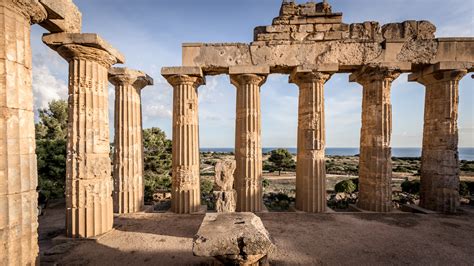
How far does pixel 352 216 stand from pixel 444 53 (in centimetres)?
975

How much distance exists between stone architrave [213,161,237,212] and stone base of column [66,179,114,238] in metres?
4.32

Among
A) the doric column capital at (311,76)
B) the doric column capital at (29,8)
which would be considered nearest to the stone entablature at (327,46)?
the doric column capital at (311,76)

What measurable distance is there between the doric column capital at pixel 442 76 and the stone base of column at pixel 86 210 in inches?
647

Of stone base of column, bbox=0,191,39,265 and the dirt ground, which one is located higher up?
stone base of column, bbox=0,191,39,265

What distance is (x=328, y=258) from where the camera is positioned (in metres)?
6.30

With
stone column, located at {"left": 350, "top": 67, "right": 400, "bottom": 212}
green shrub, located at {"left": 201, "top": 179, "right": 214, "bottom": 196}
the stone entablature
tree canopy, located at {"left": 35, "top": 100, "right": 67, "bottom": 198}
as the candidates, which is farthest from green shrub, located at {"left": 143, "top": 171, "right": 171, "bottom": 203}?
stone column, located at {"left": 350, "top": 67, "right": 400, "bottom": 212}

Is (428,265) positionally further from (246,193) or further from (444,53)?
(444,53)

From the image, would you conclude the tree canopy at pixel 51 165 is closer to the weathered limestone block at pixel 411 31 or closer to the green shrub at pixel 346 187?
the weathered limestone block at pixel 411 31

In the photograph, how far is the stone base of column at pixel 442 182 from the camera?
10.8m

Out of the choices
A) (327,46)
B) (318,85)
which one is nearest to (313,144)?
(318,85)

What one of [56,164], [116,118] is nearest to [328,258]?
[116,118]

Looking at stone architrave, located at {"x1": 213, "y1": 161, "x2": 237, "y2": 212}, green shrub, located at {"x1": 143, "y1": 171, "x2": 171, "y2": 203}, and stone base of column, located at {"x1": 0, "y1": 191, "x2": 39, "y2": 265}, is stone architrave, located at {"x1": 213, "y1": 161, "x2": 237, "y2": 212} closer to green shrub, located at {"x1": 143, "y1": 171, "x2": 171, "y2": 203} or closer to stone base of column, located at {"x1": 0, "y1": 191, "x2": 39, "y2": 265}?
stone base of column, located at {"x1": 0, "y1": 191, "x2": 39, "y2": 265}

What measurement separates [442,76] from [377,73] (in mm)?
3526

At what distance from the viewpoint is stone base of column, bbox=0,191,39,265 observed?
4.17 m
